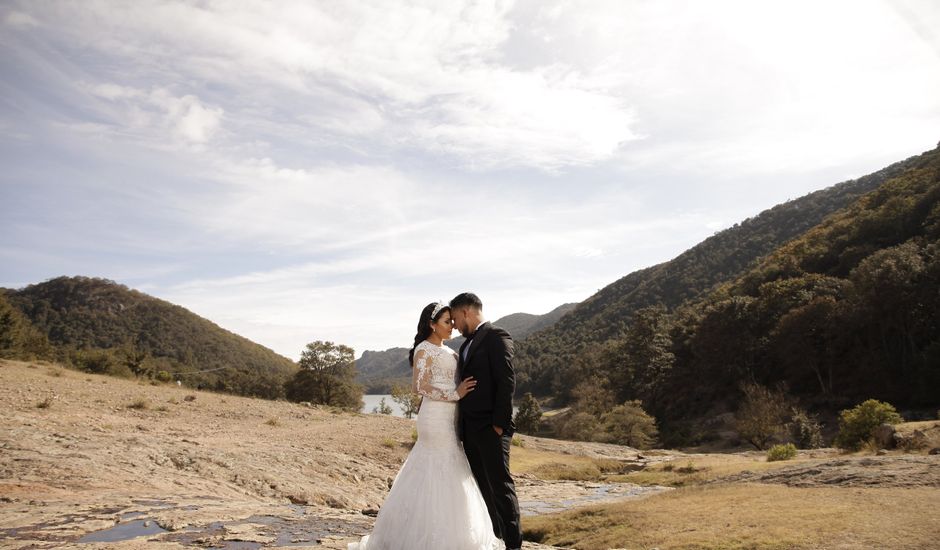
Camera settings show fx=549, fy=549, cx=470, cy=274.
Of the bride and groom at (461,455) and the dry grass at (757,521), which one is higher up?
the bride and groom at (461,455)

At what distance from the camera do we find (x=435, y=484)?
5586 millimetres

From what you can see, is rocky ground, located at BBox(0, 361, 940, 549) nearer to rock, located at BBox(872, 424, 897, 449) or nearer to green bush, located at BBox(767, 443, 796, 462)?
green bush, located at BBox(767, 443, 796, 462)

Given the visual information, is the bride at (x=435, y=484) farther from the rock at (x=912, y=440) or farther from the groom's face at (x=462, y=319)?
the rock at (x=912, y=440)

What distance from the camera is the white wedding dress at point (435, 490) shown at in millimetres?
5375

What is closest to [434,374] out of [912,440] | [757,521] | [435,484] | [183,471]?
[435,484]

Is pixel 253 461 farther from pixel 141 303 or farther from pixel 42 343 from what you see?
pixel 141 303

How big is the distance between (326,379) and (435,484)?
42.1m

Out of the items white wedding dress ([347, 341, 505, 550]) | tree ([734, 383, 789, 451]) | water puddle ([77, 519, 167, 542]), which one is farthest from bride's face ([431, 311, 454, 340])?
tree ([734, 383, 789, 451])

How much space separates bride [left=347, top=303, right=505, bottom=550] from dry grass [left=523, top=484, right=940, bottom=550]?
567cm

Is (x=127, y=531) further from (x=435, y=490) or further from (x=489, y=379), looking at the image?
(x=489, y=379)

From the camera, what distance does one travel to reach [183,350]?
86.4 metres

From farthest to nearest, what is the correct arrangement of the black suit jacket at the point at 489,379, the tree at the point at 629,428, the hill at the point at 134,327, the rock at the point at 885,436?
the hill at the point at 134,327
the tree at the point at 629,428
the rock at the point at 885,436
the black suit jacket at the point at 489,379

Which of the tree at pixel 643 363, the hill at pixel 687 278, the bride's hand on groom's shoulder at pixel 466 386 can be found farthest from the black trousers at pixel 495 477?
the hill at pixel 687 278

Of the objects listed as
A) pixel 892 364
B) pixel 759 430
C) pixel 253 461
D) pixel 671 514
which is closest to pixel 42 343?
pixel 253 461
